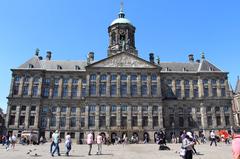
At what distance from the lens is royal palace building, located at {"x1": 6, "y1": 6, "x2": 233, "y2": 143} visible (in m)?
49.4

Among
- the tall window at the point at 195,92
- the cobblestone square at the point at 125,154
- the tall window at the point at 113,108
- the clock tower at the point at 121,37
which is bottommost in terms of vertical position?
the cobblestone square at the point at 125,154

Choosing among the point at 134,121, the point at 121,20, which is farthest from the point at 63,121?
the point at 121,20

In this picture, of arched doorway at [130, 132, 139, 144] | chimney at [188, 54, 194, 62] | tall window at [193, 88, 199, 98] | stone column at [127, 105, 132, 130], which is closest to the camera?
arched doorway at [130, 132, 139, 144]

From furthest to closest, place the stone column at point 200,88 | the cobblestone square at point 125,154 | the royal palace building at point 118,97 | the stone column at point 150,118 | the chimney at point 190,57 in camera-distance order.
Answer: the chimney at point 190,57 → the stone column at point 200,88 → the royal palace building at point 118,97 → the stone column at point 150,118 → the cobblestone square at point 125,154

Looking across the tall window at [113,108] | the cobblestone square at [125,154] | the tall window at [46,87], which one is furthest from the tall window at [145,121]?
the cobblestone square at [125,154]

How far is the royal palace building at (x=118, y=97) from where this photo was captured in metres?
49.4

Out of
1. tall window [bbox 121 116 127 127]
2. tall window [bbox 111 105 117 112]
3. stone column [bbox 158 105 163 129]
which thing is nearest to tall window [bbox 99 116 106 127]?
tall window [bbox 111 105 117 112]

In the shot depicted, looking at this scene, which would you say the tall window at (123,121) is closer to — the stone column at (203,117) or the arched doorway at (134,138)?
the arched doorway at (134,138)

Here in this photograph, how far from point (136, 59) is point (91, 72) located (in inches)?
419

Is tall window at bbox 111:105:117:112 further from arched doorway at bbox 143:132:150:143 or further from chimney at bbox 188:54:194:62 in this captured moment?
chimney at bbox 188:54:194:62

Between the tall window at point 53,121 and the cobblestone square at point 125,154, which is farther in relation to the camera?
the tall window at point 53,121

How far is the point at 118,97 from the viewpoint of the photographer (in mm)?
50000

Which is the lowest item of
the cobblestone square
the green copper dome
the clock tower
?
the cobblestone square

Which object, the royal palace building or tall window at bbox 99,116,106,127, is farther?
the royal palace building
